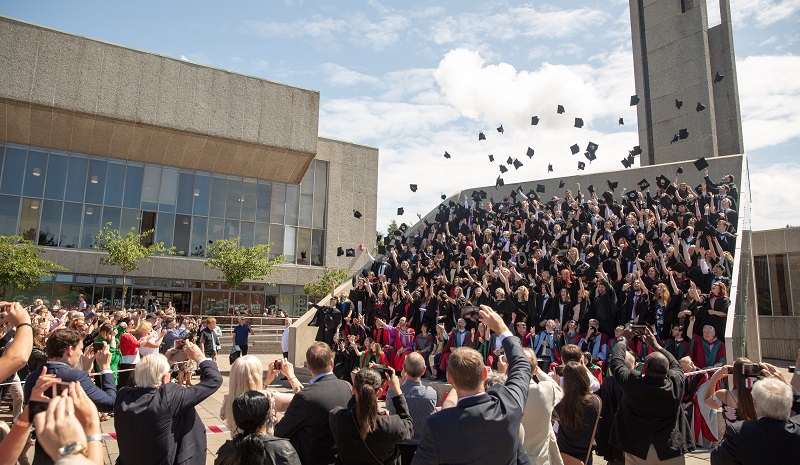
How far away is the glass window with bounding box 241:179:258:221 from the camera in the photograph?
28.9 meters

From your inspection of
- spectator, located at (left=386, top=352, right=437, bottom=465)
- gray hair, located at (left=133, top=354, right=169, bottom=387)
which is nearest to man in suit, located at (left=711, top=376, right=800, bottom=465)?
spectator, located at (left=386, top=352, right=437, bottom=465)

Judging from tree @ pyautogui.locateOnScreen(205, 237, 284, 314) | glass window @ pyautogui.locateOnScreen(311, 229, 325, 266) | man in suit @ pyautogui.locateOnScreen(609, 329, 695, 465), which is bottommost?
man in suit @ pyautogui.locateOnScreen(609, 329, 695, 465)

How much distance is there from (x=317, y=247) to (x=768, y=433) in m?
28.9

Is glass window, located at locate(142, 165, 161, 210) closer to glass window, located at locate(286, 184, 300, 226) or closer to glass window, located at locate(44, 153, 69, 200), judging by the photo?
glass window, located at locate(44, 153, 69, 200)

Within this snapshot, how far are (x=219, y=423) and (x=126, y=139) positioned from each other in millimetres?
20803

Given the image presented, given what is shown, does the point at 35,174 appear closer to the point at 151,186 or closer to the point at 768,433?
the point at 151,186

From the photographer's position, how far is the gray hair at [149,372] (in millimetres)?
3197

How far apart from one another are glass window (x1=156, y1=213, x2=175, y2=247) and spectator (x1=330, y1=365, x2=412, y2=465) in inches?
1022

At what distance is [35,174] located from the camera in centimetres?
2441

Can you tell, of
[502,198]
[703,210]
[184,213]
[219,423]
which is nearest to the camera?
[219,423]

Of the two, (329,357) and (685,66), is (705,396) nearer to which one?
(329,357)

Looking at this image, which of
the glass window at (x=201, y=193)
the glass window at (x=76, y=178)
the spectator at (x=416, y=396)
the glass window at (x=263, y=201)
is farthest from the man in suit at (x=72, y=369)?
the glass window at (x=263, y=201)

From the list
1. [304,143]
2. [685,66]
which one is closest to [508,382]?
[685,66]

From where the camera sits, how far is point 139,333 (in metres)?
8.45
